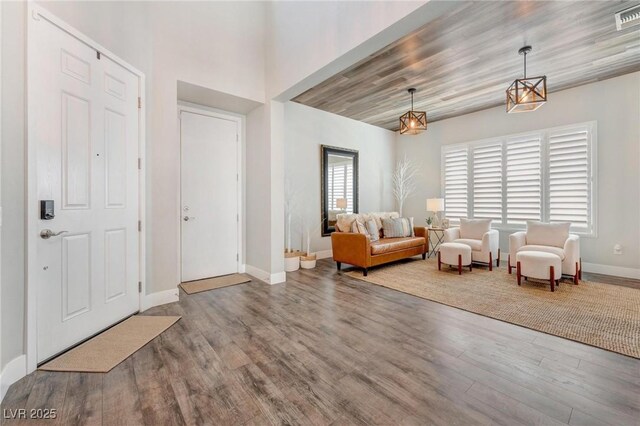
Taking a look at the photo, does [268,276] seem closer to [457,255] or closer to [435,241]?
[457,255]

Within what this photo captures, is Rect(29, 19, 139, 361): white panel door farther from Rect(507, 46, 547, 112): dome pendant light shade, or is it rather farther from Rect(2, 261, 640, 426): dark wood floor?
Rect(507, 46, 547, 112): dome pendant light shade

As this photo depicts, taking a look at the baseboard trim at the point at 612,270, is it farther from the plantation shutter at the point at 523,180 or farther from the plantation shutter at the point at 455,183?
the plantation shutter at the point at 455,183

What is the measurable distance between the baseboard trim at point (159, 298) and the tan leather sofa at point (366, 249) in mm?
2587

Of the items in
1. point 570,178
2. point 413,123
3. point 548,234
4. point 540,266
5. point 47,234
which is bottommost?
point 540,266

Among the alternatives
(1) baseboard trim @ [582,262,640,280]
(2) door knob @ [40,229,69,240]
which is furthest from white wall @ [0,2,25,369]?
(1) baseboard trim @ [582,262,640,280]

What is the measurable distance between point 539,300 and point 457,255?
1352 millimetres

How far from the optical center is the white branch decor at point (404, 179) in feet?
23.0

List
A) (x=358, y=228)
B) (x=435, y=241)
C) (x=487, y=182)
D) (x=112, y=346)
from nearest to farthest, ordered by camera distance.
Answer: (x=112, y=346) → (x=358, y=228) → (x=487, y=182) → (x=435, y=241)

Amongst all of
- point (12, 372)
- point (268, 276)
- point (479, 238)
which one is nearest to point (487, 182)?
point (479, 238)

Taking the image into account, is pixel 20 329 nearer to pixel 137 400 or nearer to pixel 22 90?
pixel 137 400

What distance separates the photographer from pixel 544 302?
3.14 metres

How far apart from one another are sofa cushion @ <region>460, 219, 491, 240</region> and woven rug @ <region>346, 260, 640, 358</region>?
694 mm

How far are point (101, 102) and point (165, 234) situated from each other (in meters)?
1.50

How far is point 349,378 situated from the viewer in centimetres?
181
